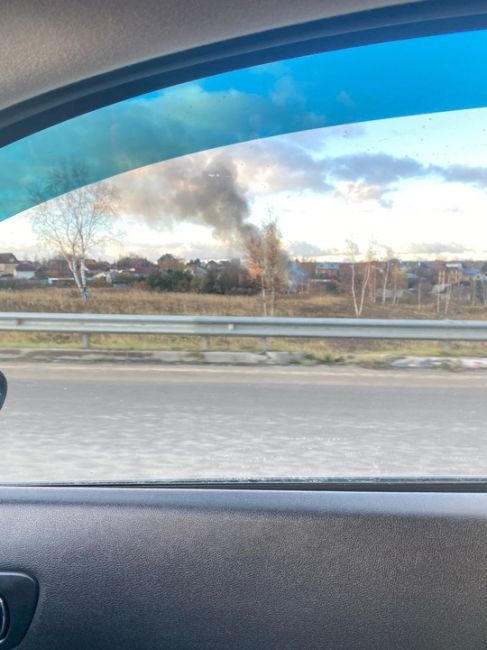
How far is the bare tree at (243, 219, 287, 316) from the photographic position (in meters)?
3.39

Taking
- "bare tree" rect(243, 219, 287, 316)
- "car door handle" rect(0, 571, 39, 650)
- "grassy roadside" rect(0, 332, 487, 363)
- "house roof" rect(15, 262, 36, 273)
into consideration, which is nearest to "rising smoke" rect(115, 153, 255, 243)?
"bare tree" rect(243, 219, 287, 316)

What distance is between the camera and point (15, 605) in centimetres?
230

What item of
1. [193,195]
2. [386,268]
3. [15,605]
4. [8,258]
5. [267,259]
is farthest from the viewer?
[386,268]

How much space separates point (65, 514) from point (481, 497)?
1334mm

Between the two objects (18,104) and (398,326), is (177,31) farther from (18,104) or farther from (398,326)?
(398,326)

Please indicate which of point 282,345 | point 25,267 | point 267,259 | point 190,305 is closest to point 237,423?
point 282,345

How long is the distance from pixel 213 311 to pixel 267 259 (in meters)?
0.39

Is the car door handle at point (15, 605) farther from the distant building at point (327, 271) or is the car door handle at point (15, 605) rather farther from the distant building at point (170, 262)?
the distant building at point (327, 271)

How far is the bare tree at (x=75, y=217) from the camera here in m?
3.01

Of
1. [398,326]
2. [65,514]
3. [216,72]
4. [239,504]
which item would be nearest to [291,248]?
[398,326]

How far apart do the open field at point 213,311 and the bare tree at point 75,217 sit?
0.52ft

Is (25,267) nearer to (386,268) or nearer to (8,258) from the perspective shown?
(8,258)

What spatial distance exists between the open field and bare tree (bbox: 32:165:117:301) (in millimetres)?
158

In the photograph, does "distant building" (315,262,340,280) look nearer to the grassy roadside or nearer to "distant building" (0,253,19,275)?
the grassy roadside
